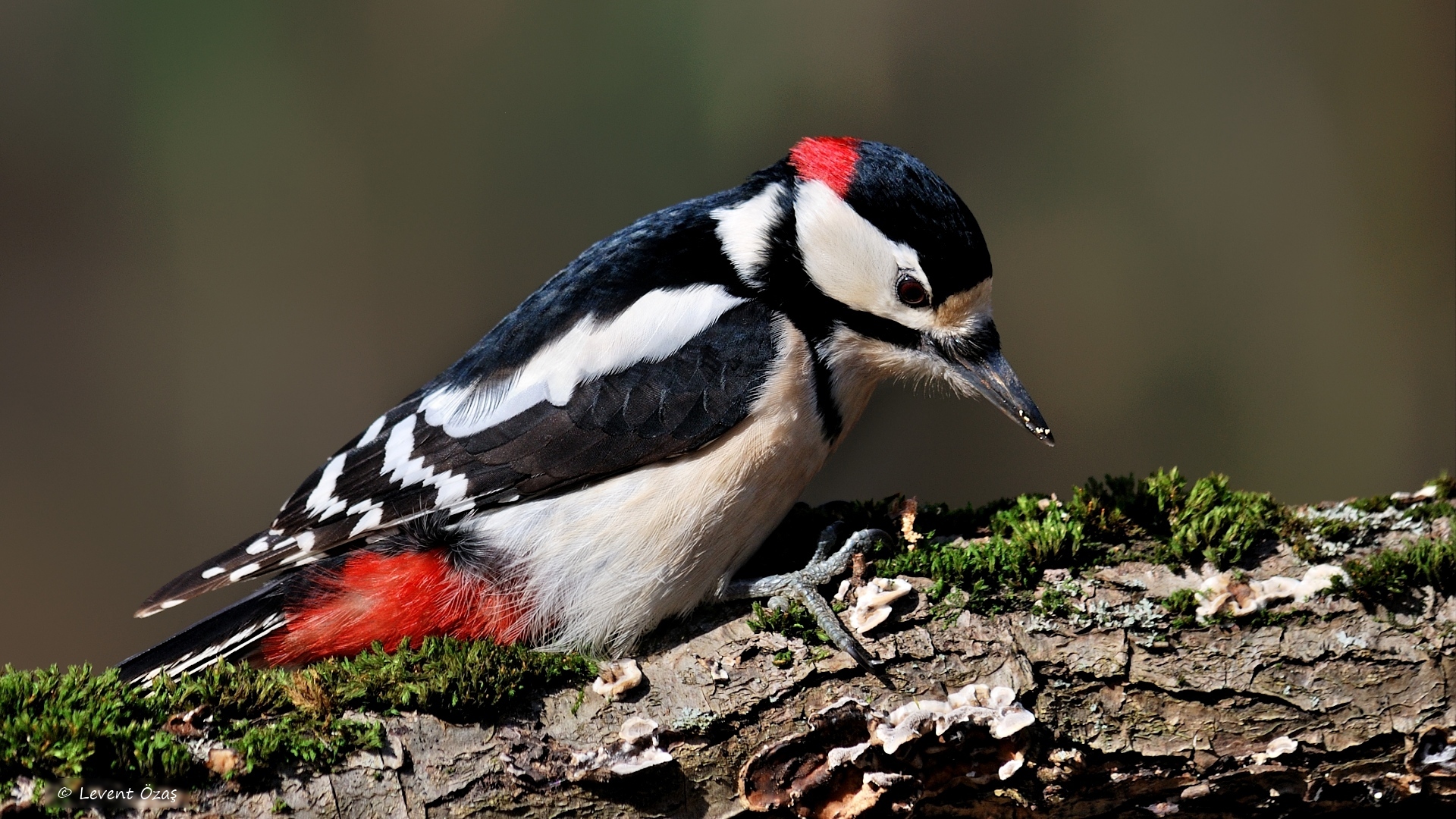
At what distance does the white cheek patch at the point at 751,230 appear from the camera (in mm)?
2168

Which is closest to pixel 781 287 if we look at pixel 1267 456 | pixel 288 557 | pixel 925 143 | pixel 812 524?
pixel 812 524

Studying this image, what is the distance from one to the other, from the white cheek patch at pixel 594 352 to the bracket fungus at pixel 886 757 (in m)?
0.80

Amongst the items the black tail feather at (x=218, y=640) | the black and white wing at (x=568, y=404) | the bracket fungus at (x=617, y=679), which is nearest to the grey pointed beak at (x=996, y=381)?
the black and white wing at (x=568, y=404)

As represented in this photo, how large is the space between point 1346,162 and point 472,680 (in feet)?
15.6

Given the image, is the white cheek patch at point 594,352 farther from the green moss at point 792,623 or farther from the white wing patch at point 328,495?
the green moss at point 792,623

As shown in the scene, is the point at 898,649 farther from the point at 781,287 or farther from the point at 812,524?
the point at 781,287

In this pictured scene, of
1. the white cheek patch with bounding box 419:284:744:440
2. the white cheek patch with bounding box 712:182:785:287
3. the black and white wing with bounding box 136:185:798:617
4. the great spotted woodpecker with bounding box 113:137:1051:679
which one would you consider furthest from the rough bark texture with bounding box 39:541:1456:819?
the white cheek patch with bounding box 712:182:785:287

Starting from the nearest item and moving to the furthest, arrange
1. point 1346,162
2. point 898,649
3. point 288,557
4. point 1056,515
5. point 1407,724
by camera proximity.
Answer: point 1407,724 → point 898,649 → point 1056,515 → point 288,557 → point 1346,162

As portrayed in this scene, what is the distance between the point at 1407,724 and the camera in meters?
1.67

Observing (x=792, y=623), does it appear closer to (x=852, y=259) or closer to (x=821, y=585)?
(x=821, y=585)

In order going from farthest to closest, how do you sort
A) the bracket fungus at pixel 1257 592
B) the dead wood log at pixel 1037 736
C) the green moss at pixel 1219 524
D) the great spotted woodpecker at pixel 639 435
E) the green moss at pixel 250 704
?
the great spotted woodpecker at pixel 639 435, the green moss at pixel 1219 524, the bracket fungus at pixel 1257 592, the dead wood log at pixel 1037 736, the green moss at pixel 250 704

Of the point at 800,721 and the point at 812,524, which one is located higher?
the point at 812,524


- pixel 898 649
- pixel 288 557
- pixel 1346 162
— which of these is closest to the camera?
pixel 898 649

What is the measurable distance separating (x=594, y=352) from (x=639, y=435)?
217 mm
